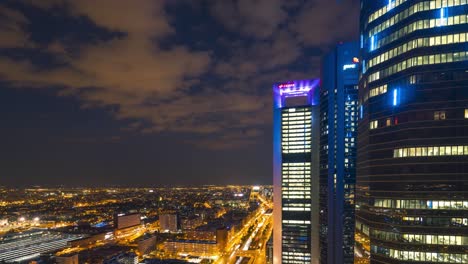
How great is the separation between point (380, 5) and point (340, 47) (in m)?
38.8

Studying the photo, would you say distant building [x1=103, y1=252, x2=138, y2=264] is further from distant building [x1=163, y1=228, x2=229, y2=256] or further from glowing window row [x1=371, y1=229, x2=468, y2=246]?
glowing window row [x1=371, y1=229, x2=468, y2=246]

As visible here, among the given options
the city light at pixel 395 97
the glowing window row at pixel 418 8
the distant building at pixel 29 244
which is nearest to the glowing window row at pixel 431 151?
the city light at pixel 395 97

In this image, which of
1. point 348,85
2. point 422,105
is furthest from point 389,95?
point 348,85

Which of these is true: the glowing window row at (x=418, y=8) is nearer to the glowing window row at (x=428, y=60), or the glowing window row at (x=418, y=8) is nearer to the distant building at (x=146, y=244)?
the glowing window row at (x=428, y=60)

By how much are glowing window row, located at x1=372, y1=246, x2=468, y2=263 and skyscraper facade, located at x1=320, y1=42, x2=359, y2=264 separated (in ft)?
129

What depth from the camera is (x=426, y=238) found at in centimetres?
4875

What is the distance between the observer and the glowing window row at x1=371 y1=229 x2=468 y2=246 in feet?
156

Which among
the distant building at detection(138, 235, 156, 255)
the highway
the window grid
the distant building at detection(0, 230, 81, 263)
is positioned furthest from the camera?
the distant building at detection(138, 235, 156, 255)

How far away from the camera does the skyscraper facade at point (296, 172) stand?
363 ft

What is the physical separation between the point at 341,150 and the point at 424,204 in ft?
145

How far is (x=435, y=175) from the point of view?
4872 cm

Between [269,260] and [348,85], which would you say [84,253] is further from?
[348,85]

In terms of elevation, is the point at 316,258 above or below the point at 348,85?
below

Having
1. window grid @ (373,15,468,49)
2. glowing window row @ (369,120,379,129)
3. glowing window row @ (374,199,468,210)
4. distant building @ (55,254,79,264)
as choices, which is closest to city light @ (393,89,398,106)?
glowing window row @ (369,120,379,129)
